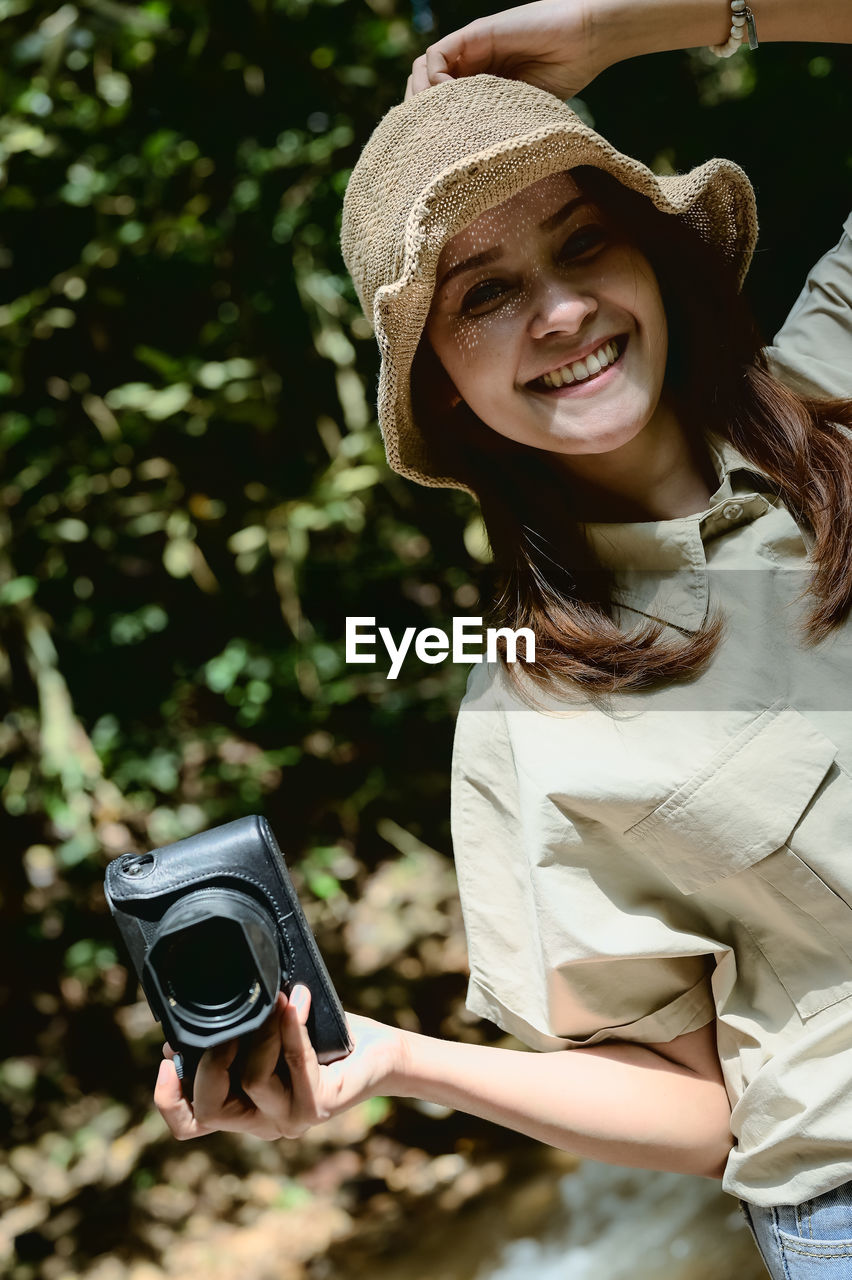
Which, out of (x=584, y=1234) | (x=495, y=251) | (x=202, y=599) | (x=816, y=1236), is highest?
(x=495, y=251)

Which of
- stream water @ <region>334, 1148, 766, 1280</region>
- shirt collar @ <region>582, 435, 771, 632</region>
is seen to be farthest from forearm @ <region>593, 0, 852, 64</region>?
stream water @ <region>334, 1148, 766, 1280</region>

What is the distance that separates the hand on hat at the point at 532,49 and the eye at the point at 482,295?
279 millimetres

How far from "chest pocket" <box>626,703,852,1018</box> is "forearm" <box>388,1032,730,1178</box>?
0.58 ft

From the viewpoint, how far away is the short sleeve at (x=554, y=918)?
1.02m

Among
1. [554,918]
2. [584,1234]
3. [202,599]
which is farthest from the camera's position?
[202,599]

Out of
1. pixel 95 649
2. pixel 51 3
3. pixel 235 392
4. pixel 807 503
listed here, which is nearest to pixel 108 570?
pixel 95 649

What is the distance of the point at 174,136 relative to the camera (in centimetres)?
197

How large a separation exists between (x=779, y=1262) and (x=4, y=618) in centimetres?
191

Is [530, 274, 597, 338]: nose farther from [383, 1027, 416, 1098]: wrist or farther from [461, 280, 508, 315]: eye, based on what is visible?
[383, 1027, 416, 1098]: wrist

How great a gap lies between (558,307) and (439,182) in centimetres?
17

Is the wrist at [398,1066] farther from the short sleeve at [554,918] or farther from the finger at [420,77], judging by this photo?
the finger at [420,77]

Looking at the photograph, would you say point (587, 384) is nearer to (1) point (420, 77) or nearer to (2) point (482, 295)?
(2) point (482, 295)

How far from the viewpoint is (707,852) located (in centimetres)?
98

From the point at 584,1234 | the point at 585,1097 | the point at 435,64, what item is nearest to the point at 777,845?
the point at 585,1097
